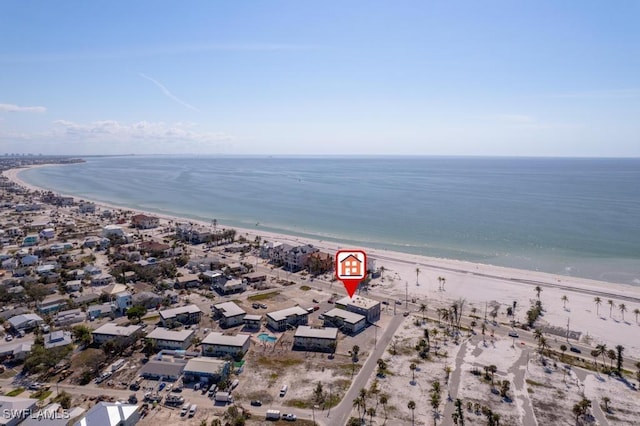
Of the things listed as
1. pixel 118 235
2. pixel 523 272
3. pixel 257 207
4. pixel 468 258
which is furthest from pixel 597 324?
pixel 257 207

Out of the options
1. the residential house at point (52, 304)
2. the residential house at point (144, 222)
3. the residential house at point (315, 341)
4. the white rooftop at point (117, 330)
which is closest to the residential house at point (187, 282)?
the residential house at point (52, 304)

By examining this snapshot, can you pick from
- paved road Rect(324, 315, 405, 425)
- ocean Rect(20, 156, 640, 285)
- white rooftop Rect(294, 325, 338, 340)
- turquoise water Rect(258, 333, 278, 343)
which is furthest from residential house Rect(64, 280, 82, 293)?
ocean Rect(20, 156, 640, 285)

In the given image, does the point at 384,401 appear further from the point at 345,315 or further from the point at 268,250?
the point at 268,250

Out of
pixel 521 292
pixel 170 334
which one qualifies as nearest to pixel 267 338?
pixel 170 334

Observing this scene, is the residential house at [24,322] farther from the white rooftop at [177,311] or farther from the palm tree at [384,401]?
the palm tree at [384,401]

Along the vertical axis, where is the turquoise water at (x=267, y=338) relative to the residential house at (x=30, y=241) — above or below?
below

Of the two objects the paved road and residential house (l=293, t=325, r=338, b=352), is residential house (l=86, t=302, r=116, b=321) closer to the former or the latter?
residential house (l=293, t=325, r=338, b=352)
